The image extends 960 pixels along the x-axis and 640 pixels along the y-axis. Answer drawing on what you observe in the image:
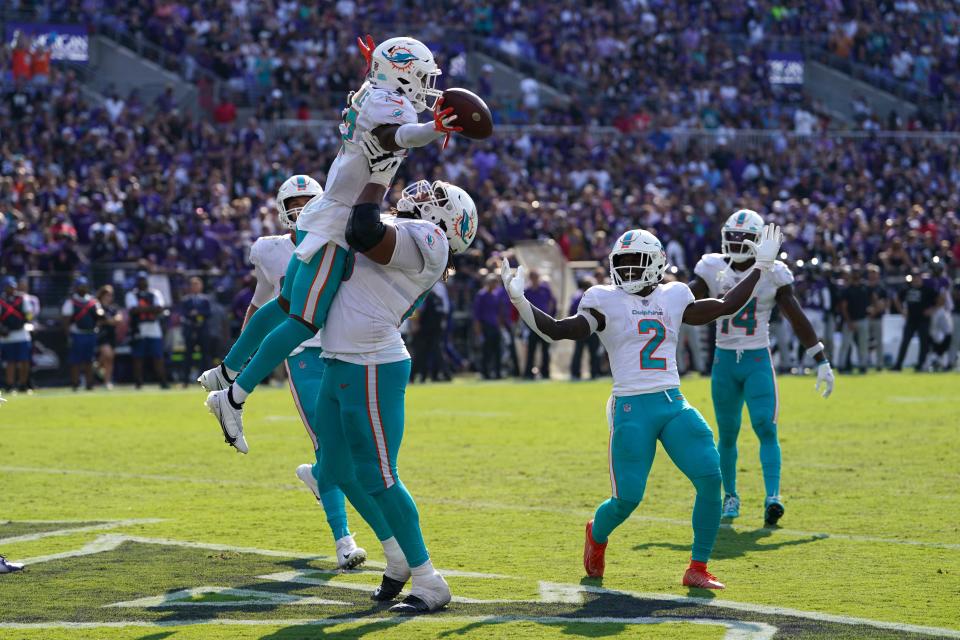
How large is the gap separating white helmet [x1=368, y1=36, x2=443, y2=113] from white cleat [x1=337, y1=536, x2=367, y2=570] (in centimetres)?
233

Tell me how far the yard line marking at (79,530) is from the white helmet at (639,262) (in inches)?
135

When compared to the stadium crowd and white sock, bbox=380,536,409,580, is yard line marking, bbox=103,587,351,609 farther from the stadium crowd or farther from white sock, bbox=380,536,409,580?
the stadium crowd

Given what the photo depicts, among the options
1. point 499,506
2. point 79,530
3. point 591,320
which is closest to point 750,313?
point 499,506

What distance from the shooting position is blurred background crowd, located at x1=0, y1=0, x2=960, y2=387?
21828 mm

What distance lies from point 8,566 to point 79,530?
1.32 meters

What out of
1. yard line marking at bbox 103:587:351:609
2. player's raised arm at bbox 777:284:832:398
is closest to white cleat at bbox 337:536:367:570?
yard line marking at bbox 103:587:351:609

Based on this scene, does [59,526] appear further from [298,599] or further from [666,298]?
[666,298]

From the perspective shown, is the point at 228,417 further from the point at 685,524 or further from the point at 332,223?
the point at 685,524

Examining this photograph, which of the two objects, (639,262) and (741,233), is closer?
(639,262)

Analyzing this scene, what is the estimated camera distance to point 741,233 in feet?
30.2

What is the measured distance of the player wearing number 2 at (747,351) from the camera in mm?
9109

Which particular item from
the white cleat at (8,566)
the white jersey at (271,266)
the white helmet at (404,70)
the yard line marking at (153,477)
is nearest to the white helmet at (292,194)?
the white jersey at (271,266)

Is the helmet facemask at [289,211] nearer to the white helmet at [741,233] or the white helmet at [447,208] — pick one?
the white helmet at [447,208]

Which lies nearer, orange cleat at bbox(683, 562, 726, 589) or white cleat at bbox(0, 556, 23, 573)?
orange cleat at bbox(683, 562, 726, 589)
